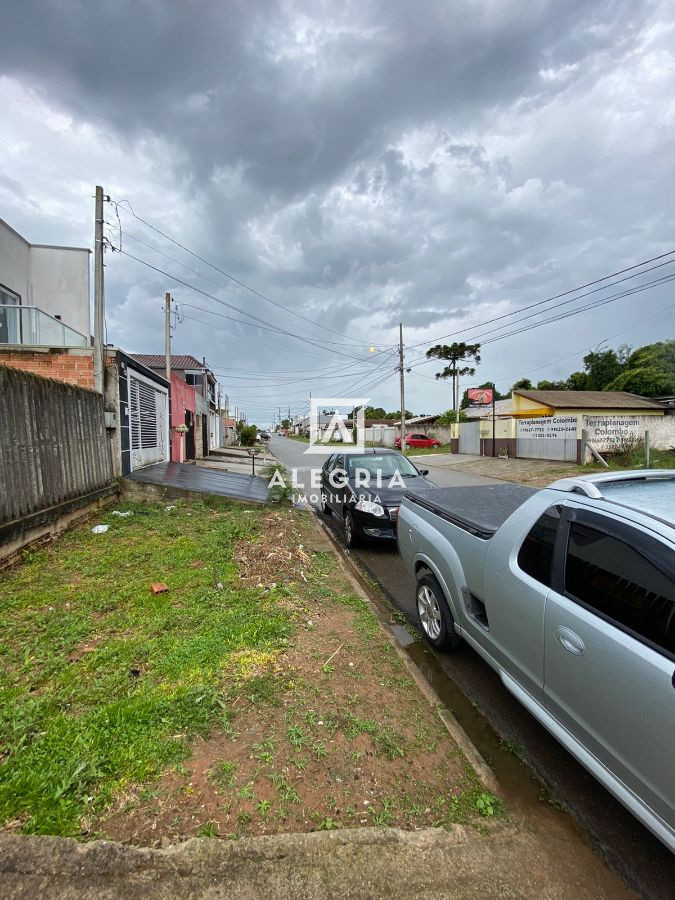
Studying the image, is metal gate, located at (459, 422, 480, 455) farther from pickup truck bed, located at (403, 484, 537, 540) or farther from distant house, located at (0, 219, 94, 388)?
pickup truck bed, located at (403, 484, 537, 540)

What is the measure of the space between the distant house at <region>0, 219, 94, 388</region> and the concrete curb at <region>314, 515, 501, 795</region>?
24.6 ft

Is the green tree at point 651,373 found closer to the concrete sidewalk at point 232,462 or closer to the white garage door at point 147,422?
the concrete sidewalk at point 232,462

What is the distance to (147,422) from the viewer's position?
11648 millimetres

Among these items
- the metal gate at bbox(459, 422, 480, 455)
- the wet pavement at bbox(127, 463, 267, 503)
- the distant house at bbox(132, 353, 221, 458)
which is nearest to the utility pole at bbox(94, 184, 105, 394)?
the wet pavement at bbox(127, 463, 267, 503)

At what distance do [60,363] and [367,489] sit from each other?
6965 mm

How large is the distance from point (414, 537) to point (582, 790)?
2061 mm

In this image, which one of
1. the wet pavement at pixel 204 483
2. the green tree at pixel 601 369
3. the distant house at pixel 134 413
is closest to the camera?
the distant house at pixel 134 413

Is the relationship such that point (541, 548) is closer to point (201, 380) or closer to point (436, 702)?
point (436, 702)

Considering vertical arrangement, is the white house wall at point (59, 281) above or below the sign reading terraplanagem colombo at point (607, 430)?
above

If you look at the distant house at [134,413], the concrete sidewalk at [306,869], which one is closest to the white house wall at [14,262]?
the distant house at [134,413]

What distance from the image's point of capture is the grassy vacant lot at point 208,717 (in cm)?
182

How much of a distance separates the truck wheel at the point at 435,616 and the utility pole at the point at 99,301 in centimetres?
768

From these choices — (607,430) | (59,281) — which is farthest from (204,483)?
(607,430)

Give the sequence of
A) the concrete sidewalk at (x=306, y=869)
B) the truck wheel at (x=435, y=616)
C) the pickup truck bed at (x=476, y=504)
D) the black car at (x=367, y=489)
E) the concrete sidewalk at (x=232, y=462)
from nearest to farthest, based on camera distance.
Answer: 1. the concrete sidewalk at (x=306, y=869)
2. the pickup truck bed at (x=476, y=504)
3. the truck wheel at (x=435, y=616)
4. the black car at (x=367, y=489)
5. the concrete sidewalk at (x=232, y=462)
